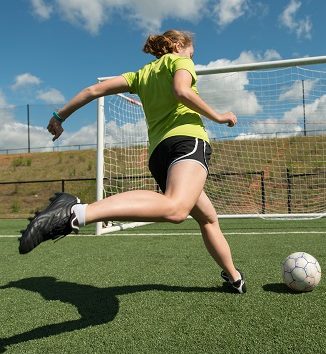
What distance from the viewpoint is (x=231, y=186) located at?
1238 centimetres

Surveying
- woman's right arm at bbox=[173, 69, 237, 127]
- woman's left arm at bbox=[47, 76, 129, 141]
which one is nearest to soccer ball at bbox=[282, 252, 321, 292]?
woman's right arm at bbox=[173, 69, 237, 127]

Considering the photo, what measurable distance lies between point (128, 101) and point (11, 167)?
25.1m

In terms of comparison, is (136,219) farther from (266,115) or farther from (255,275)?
(266,115)

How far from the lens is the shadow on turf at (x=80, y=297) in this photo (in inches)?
101

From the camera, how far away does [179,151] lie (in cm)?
263

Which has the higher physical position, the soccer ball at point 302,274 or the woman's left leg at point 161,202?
the woman's left leg at point 161,202

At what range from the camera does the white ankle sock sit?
2.02 meters

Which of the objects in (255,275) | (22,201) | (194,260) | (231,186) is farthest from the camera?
(22,201)

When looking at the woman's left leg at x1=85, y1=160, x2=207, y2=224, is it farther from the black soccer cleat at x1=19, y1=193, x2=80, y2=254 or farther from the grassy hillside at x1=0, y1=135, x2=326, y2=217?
the grassy hillside at x1=0, y1=135, x2=326, y2=217

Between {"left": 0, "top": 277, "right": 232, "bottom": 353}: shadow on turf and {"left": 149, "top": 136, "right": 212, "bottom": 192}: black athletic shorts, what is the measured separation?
1.03m

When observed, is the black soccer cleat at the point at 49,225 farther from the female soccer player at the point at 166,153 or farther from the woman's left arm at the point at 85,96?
the woman's left arm at the point at 85,96

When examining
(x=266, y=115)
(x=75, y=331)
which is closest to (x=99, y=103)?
(x=266, y=115)

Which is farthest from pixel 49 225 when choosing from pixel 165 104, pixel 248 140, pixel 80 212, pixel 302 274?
pixel 248 140

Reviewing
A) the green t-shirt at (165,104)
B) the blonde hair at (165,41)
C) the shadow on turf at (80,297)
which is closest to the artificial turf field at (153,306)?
the shadow on turf at (80,297)
